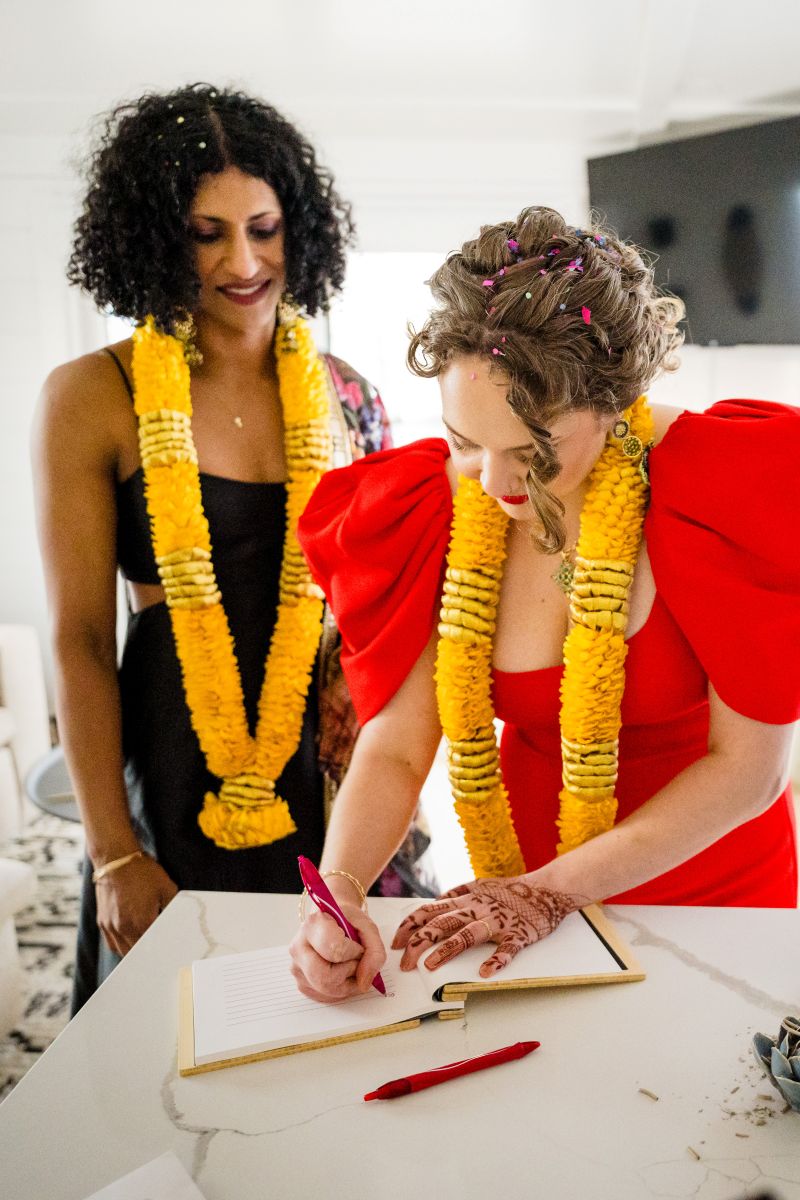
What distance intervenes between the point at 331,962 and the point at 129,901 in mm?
676

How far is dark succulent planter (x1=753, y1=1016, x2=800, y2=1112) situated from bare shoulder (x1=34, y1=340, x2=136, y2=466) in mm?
1257

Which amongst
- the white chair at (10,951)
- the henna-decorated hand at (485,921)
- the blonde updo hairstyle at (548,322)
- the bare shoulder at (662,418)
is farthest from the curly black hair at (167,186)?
the white chair at (10,951)

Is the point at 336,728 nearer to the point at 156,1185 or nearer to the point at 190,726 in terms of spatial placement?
the point at 190,726

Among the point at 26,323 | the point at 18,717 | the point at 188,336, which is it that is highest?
the point at 26,323

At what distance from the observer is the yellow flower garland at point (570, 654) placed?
1311mm

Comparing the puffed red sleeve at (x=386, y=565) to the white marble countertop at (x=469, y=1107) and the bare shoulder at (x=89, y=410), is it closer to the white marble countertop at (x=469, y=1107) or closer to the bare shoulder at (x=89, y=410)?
the bare shoulder at (x=89, y=410)

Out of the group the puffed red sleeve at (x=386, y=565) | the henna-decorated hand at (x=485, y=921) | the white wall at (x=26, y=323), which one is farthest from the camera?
the white wall at (x=26, y=323)

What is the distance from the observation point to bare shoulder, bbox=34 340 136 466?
61.9 inches

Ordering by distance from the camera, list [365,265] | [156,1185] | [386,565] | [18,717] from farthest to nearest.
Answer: [365,265], [18,717], [386,565], [156,1185]

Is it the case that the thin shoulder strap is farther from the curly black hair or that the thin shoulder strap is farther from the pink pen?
the pink pen

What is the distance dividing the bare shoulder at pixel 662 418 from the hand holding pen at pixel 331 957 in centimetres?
74

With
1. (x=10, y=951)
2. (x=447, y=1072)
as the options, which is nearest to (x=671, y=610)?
(x=447, y=1072)

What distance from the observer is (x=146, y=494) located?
63.5 inches

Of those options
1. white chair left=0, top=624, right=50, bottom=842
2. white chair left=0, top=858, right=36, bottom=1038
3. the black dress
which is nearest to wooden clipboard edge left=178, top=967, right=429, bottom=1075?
the black dress
